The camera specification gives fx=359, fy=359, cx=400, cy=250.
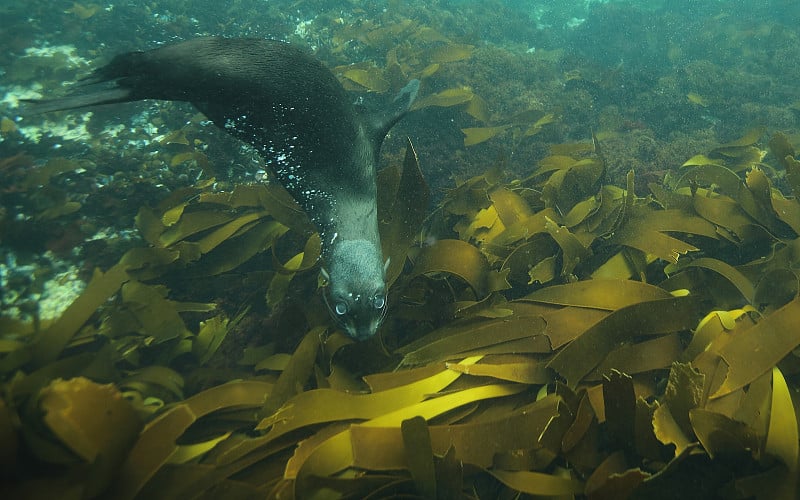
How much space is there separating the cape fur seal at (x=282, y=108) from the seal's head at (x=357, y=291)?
0.06 ft

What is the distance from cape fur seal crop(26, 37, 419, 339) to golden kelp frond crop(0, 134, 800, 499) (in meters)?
0.38

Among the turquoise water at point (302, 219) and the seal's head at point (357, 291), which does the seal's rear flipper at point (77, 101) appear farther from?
the seal's head at point (357, 291)

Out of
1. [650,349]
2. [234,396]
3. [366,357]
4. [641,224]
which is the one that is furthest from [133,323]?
[641,224]

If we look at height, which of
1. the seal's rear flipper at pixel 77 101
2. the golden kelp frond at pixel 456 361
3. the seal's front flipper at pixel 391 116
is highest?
the seal's rear flipper at pixel 77 101

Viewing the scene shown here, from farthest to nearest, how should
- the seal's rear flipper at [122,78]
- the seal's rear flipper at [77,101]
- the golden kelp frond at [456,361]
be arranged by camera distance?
the seal's rear flipper at [122,78] → the seal's rear flipper at [77,101] → the golden kelp frond at [456,361]

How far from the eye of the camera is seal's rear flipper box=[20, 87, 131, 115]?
78.3 inches

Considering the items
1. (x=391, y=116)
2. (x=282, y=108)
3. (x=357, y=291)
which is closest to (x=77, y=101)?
(x=282, y=108)

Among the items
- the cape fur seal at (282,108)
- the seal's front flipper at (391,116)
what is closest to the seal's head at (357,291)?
the cape fur seal at (282,108)

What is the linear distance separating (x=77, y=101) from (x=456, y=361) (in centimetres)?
257

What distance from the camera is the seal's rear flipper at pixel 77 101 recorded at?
6.53ft

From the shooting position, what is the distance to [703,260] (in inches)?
88.7

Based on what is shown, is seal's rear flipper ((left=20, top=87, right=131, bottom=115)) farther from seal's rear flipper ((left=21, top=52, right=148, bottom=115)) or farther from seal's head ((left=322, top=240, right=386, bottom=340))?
seal's head ((left=322, top=240, right=386, bottom=340))

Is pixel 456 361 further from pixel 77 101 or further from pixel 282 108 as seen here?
pixel 77 101

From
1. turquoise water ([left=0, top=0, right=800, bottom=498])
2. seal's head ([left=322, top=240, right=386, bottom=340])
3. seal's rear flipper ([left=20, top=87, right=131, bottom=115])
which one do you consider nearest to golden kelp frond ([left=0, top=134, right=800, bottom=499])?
turquoise water ([left=0, top=0, right=800, bottom=498])
